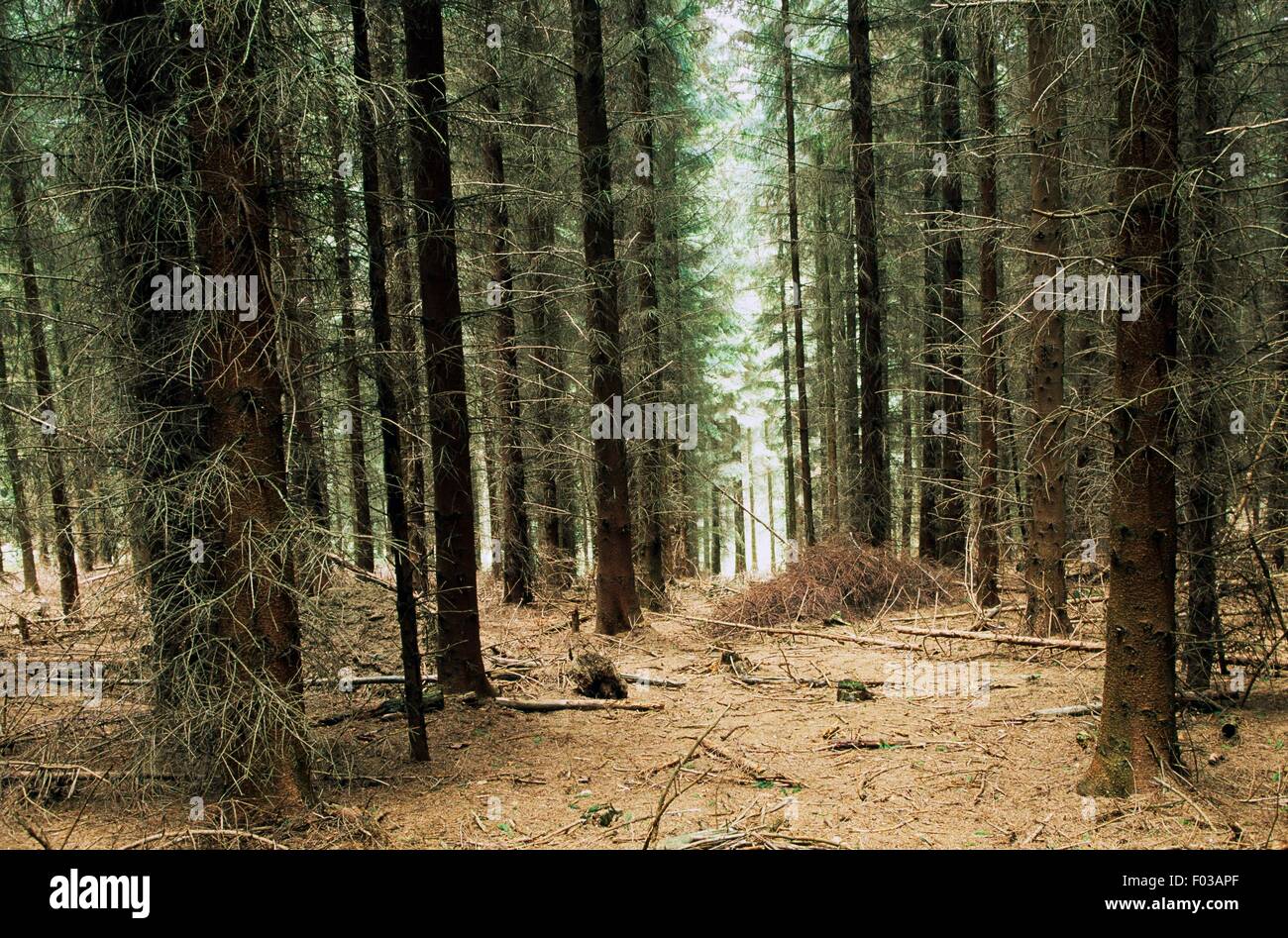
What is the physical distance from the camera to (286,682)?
16.7 feet

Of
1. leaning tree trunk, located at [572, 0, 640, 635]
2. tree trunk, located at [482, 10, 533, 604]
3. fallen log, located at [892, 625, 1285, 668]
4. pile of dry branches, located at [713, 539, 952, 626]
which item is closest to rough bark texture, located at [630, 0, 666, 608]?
leaning tree trunk, located at [572, 0, 640, 635]

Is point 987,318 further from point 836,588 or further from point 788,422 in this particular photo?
point 788,422

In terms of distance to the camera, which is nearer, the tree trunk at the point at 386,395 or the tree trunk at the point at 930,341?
the tree trunk at the point at 386,395

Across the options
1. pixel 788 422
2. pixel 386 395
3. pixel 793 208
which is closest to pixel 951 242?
pixel 793 208

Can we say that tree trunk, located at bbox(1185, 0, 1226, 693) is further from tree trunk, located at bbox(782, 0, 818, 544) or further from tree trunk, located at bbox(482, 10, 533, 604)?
tree trunk, located at bbox(782, 0, 818, 544)

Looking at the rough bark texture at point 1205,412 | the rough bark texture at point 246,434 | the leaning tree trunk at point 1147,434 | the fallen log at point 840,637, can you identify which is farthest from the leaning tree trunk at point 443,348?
the rough bark texture at point 1205,412

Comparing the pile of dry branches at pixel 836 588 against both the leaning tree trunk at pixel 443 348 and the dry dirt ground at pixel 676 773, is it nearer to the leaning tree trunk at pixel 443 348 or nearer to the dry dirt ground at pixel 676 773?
the dry dirt ground at pixel 676 773

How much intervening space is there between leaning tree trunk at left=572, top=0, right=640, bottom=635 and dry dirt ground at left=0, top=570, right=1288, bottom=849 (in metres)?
2.84

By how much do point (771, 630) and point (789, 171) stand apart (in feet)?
32.8

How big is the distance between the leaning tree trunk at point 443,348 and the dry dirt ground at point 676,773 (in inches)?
46.0

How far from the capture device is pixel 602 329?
37.1 ft

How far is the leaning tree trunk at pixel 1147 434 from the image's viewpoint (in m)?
4.90

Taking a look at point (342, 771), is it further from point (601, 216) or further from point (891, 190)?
point (891, 190)

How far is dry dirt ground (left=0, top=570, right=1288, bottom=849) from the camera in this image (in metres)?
Result: 4.63
